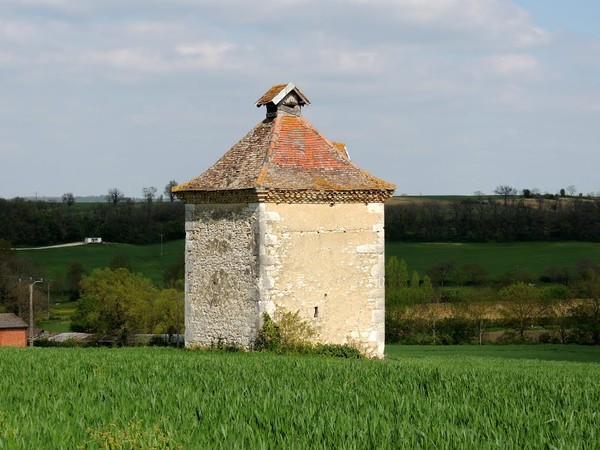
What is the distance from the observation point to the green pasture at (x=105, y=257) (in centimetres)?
8562

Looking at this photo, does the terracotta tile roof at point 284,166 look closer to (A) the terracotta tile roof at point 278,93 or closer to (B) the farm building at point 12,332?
(A) the terracotta tile roof at point 278,93

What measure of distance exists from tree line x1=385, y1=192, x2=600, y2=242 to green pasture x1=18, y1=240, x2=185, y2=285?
26.9 meters

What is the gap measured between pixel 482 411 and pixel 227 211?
35.8 feet

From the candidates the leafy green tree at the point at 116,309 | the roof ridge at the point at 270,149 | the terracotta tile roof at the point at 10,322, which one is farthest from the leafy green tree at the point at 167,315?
the roof ridge at the point at 270,149

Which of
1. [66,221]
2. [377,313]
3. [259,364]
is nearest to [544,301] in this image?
[377,313]

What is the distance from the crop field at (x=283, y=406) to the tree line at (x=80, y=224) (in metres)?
86.4

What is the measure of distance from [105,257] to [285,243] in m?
76.2

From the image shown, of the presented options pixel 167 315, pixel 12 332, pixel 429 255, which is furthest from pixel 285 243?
pixel 429 255

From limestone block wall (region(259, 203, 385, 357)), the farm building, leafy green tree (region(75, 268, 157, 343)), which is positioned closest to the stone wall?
limestone block wall (region(259, 203, 385, 357))

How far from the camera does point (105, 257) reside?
92.8m

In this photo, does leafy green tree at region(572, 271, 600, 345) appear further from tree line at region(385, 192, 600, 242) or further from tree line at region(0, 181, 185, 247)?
tree line at region(0, 181, 185, 247)

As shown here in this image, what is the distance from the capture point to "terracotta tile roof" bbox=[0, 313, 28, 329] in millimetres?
45938

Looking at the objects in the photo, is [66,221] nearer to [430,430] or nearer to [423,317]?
[423,317]

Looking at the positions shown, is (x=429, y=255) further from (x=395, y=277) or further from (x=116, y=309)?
(x=116, y=309)
